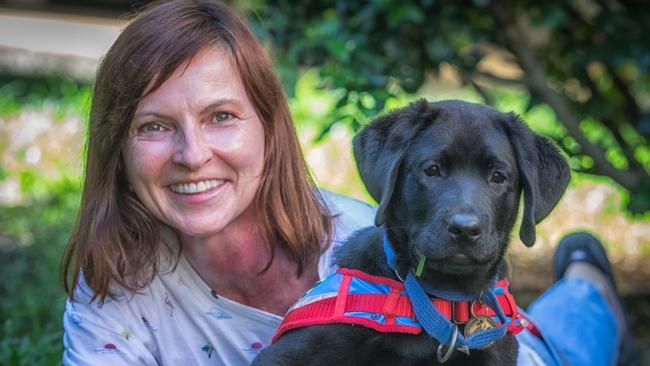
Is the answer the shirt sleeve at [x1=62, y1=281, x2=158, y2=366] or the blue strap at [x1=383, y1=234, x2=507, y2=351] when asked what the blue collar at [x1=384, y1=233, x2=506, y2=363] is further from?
the shirt sleeve at [x1=62, y1=281, x2=158, y2=366]

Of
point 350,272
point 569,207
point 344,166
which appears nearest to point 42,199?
point 344,166

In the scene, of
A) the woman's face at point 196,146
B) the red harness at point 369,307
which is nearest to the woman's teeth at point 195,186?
the woman's face at point 196,146

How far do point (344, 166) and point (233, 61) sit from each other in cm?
434

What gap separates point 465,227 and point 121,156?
133 cm

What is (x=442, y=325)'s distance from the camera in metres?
2.71

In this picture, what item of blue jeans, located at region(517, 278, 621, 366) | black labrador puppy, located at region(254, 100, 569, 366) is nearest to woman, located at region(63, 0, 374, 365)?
black labrador puppy, located at region(254, 100, 569, 366)

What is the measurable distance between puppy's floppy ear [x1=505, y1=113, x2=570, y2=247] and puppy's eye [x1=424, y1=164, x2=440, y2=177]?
258 millimetres

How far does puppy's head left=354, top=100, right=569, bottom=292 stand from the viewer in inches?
105

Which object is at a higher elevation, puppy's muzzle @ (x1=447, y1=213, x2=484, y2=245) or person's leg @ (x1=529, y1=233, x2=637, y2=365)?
puppy's muzzle @ (x1=447, y1=213, x2=484, y2=245)

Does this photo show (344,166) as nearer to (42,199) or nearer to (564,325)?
(42,199)

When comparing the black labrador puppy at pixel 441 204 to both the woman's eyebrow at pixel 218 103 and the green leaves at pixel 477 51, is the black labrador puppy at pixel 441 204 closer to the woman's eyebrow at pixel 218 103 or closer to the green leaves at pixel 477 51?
the woman's eyebrow at pixel 218 103

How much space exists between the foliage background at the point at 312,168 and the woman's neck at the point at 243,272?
71 cm

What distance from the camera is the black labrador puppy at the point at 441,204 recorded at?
268cm

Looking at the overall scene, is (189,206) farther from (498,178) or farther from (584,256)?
(584,256)
